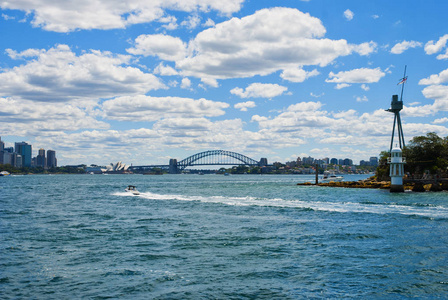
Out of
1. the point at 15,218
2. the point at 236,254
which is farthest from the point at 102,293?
the point at 15,218

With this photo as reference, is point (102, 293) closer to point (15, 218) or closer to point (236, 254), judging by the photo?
point (236, 254)

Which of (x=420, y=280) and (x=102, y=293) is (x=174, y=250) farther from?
(x=420, y=280)

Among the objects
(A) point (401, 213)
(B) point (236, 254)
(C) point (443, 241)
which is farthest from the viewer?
(A) point (401, 213)

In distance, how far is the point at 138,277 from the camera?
60.1 feet

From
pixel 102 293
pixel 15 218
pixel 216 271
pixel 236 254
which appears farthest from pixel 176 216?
pixel 102 293

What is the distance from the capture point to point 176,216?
4119 centimetres

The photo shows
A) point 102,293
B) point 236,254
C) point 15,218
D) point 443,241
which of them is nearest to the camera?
point 102,293

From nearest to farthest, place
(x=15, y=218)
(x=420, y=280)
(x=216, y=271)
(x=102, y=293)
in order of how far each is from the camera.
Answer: (x=102, y=293)
(x=420, y=280)
(x=216, y=271)
(x=15, y=218)

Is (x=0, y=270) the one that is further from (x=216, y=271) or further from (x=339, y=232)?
(x=339, y=232)

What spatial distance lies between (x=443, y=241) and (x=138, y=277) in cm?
1955

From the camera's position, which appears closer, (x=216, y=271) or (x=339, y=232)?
(x=216, y=271)

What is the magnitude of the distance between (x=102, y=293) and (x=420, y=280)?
43.6ft

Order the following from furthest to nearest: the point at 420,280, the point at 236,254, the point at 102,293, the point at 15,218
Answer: the point at 15,218, the point at 236,254, the point at 420,280, the point at 102,293

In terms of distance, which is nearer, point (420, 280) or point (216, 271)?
point (420, 280)
